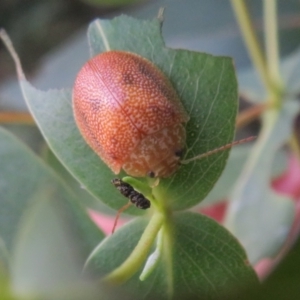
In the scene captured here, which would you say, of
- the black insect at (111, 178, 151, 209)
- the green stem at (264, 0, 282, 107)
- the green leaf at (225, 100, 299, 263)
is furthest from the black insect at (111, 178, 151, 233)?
the green stem at (264, 0, 282, 107)

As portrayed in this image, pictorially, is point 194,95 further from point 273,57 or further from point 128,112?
point 273,57

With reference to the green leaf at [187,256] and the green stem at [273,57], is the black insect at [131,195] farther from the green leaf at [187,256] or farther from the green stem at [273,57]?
the green stem at [273,57]

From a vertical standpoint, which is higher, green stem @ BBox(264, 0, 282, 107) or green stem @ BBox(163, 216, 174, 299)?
green stem @ BBox(264, 0, 282, 107)

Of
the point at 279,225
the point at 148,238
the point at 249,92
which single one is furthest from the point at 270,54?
the point at 148,238

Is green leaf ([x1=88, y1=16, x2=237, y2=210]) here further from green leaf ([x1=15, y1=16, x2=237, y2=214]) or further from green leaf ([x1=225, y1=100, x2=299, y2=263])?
green leaf ([x1=225, y1=100, x2=299, y2=263])

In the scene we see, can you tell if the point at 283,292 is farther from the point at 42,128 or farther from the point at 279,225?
the point at 279,225

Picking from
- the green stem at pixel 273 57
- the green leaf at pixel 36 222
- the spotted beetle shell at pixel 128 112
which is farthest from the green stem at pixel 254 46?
the green leaf at pixel 36 222
